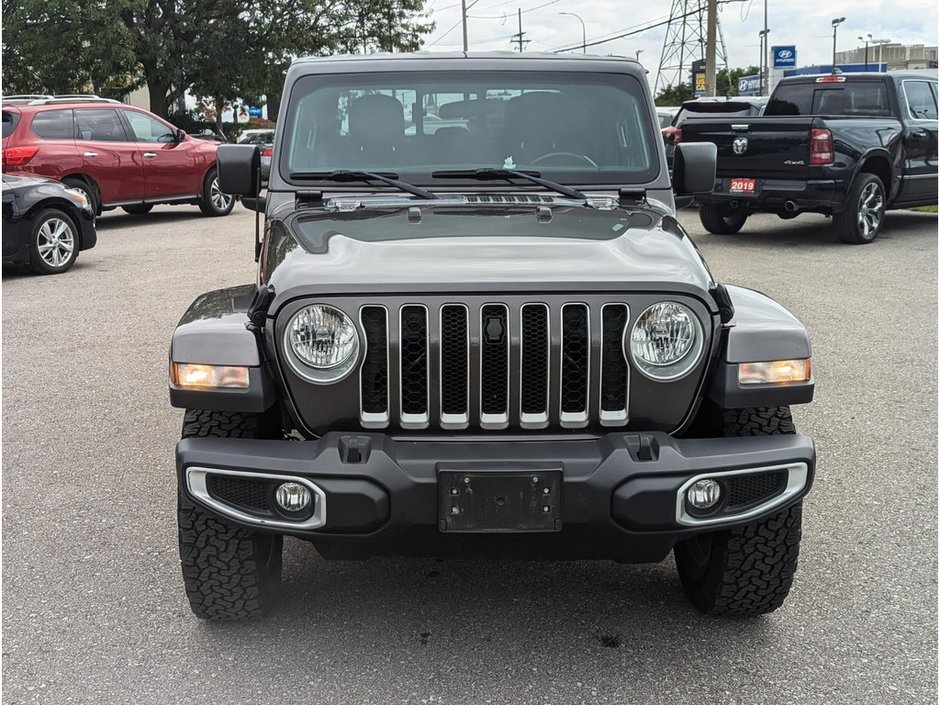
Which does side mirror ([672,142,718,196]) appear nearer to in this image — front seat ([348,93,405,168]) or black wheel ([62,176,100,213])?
front seat ([348,93,405,168])

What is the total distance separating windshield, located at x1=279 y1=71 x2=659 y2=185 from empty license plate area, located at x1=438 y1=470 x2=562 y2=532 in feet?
5.38

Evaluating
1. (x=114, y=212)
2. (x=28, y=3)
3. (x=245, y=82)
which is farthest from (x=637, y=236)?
(x=245, y=82)

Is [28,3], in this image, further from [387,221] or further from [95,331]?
[387,221]

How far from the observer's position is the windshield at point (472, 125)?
4289 millimetres

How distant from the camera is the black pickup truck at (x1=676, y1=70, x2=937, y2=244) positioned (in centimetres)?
1184

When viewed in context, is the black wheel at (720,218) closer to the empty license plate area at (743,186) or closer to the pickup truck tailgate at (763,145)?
the empty license plate area at (743,186)

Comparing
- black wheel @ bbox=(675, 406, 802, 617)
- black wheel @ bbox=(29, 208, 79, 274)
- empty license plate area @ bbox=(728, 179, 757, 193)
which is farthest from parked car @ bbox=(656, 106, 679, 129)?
black wheel @ bbox=(675, 406, 802, 617)

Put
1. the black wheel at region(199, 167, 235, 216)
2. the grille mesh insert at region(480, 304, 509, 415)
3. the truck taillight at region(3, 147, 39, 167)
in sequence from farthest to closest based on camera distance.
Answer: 1. the black wheel at region(199, 167, 235, 216)
2. the truck taillight at region(3, 147, 39, 167)
3. the grille mesh insert at region(480, 304, 509, 415)

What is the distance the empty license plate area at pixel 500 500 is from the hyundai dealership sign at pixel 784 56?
189 ft

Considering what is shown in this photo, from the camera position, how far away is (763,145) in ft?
39.3

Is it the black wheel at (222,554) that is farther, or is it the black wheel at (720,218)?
the black wheel at (720,218)

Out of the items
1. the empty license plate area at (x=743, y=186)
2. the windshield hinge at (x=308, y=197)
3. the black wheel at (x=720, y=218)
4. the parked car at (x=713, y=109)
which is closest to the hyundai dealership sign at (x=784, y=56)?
the parked car at (x=713, y=109)

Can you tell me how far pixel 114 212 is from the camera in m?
18.3

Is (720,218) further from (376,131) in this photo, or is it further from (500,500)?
(500,500)
